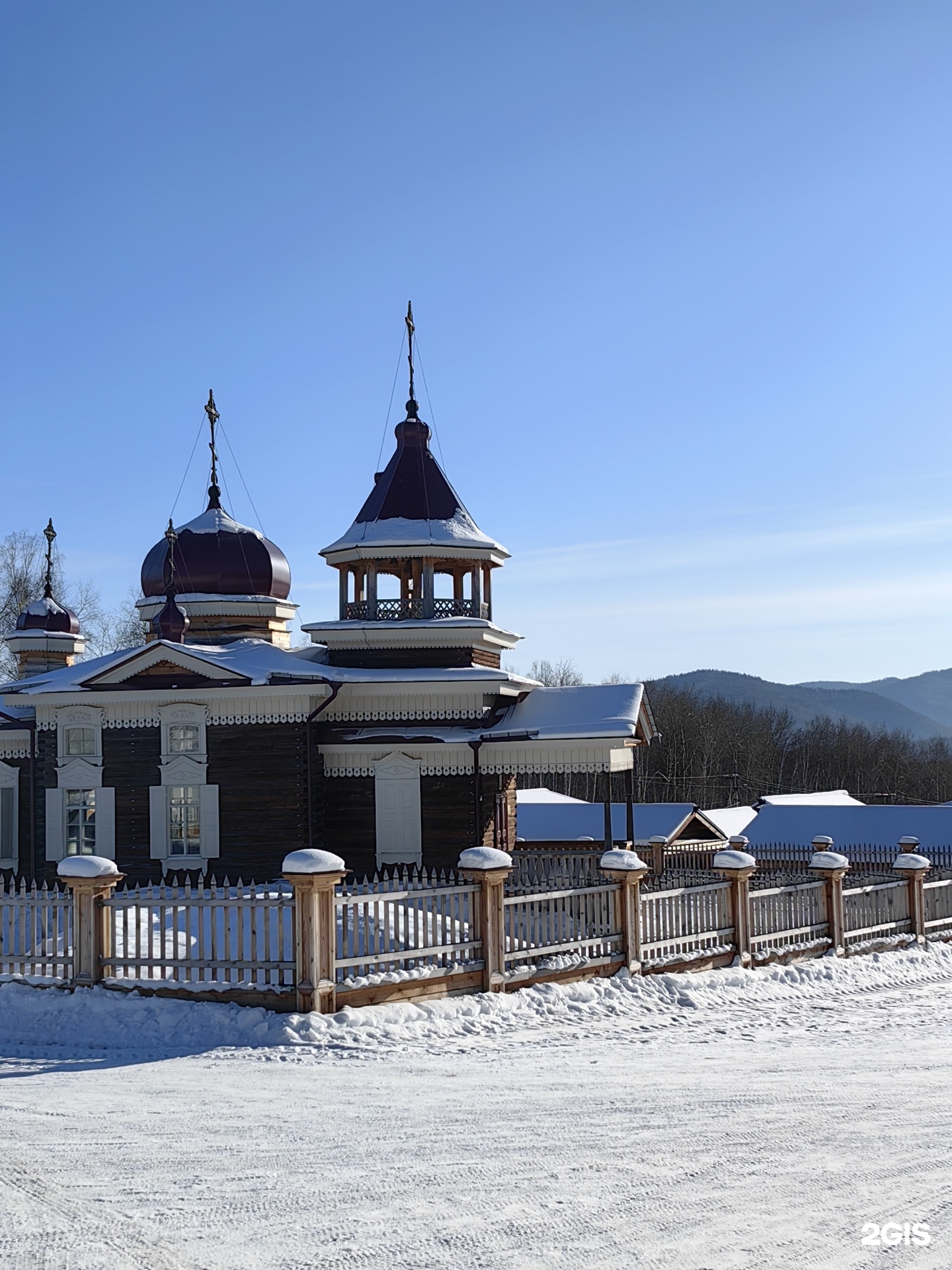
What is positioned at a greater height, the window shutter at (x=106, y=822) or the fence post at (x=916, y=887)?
the window shutter at (x=106, y=822)

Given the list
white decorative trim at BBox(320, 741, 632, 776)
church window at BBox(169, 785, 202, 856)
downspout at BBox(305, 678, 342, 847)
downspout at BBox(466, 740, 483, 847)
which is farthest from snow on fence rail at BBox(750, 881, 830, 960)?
church window at BBox(169, 785, 202, 856)

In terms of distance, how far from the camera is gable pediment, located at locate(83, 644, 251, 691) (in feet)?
68.1

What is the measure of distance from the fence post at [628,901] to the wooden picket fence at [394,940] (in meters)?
0.02

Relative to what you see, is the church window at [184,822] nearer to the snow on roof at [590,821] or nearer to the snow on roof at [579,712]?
the snow on roof at [579,712]

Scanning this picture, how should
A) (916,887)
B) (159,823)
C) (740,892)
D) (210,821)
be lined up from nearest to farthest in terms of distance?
(740,892)
(916,887)
(210,821)
(159,823)

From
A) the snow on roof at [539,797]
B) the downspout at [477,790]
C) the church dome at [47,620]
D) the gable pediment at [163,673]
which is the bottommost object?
the snow on roof at [539,797]

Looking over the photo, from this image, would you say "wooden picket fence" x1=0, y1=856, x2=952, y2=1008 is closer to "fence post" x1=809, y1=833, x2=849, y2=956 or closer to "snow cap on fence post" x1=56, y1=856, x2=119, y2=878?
"snow cap on fence post" x1=56, y1=856, x2=119, y2=878

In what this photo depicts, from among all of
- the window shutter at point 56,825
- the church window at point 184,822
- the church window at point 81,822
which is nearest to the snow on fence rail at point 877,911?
the church window at point 184,822

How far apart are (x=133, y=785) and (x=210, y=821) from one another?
161cm

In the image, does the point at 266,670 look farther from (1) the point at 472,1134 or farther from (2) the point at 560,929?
(1) the point at 472,1134

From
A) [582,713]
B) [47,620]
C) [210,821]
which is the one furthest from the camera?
[47,620]

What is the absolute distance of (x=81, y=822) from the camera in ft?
70.1

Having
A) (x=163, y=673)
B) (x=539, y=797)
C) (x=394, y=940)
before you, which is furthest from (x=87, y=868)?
(x=539, y=797)

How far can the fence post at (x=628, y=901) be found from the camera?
14445mm
